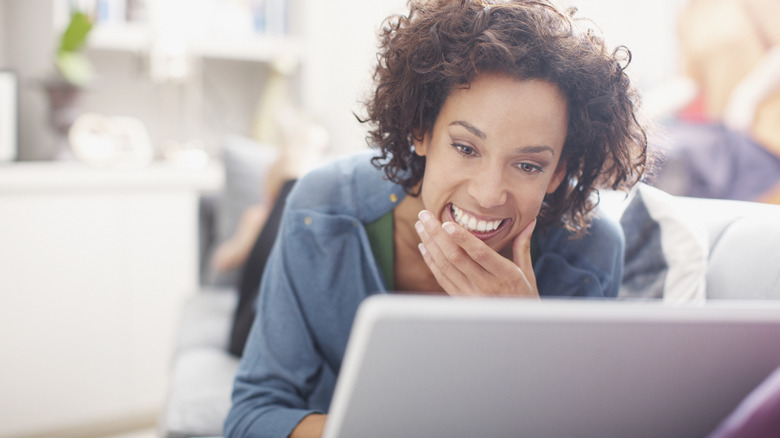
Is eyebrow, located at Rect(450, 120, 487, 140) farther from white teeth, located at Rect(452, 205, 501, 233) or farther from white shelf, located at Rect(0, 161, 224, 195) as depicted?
white shelf, located at Rect(0, 161, 224, 195)

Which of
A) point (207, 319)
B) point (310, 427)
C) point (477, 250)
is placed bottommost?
point (207, 319)

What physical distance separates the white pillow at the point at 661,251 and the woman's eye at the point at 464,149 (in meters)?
0.46

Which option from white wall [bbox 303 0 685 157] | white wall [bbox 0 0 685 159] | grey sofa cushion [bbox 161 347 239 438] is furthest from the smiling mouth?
white wall [bbox 303 0 685 157]

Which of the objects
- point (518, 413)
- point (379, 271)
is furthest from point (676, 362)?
point (379, 271)

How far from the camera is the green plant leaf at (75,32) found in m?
2.23

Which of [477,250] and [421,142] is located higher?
[421,142]

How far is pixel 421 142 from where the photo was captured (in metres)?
0.88

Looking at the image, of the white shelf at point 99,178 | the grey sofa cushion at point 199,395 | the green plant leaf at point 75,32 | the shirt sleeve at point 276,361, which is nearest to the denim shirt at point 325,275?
the shirt sleeve at point 276,361

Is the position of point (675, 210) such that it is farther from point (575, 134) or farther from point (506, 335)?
point (506, 335)

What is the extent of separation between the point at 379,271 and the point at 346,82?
2.18 meters

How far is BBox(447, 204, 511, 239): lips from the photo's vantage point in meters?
0.79

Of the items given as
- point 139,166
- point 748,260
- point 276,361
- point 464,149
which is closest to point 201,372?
point 276,361

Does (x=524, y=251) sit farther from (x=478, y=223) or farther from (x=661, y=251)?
(x=661, y=251)

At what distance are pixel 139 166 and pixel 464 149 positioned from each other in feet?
6.46
